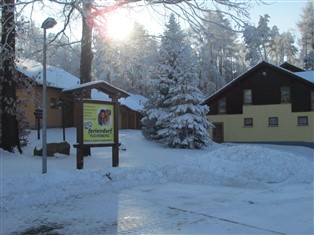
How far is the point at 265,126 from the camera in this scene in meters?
39.0

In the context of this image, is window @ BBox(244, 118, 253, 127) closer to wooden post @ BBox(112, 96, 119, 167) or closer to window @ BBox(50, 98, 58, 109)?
window @ BBox(50, 98, 58, 109)

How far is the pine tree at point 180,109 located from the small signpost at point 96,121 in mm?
9167

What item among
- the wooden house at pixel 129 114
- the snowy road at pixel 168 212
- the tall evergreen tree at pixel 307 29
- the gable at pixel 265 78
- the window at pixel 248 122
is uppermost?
the tall evergreen tree at pixel 307 29

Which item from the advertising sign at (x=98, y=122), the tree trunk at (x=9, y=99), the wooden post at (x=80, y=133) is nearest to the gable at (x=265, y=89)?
the advertising sign at (x=98, y=122)

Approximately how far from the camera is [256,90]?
39.8 m

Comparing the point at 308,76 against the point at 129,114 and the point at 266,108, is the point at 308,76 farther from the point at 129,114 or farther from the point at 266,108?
the point at 129,114

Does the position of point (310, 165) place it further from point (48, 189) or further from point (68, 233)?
point (68, 233)

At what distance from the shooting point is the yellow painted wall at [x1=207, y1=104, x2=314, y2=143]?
37531 millimetres

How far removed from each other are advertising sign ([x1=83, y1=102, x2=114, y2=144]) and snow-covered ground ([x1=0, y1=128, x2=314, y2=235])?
0.92m

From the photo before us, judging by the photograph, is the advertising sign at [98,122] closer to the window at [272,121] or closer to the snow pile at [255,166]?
the snow pile at [255,166]

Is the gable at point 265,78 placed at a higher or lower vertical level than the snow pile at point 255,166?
higher

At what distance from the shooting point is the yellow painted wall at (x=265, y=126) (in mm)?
37531

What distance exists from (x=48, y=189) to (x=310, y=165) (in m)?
8.30

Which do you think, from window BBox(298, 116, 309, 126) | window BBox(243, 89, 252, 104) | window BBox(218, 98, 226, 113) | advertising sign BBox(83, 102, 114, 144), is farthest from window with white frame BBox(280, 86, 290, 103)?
advertising sign BBox(83, 102, 114, 144)
